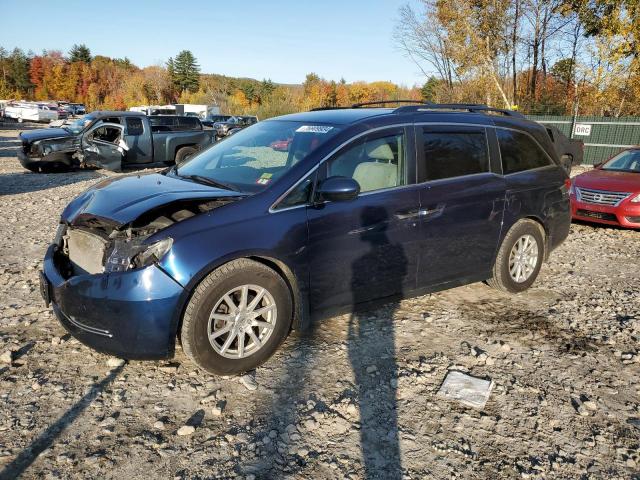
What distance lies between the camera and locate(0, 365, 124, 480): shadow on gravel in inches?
92.9

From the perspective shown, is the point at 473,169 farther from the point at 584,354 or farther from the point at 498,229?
the point at 584,354

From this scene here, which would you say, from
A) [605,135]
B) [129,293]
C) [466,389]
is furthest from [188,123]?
[605,135]

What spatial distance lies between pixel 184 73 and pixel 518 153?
Answer: 334ft

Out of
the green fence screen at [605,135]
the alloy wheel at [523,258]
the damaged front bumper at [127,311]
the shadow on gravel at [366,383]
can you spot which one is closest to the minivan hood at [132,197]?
the damaged front bumper at [127,311]

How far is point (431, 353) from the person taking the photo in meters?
3.69

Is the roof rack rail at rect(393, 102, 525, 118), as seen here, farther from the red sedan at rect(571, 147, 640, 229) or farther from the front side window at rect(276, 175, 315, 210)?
the red sedan at rect(571, 147, 640, 229)

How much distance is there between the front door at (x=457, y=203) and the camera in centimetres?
402

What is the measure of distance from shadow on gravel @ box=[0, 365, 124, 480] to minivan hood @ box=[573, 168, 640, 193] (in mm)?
8114

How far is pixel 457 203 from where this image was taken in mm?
4164

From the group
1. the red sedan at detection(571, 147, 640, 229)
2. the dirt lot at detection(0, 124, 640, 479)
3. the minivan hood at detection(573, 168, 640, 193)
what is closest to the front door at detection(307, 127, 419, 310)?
the dirt lot at detection(0, 124, 640, 479)

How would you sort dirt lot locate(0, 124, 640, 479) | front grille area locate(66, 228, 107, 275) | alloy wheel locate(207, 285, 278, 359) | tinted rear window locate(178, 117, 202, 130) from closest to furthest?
dirt lot locate(0, 124, 640, 479) → alloy wheel locate(207, 285, 278, 359) → front grille area locate(66, 228, 107, 275) → tinted rear window locate(178, 117, 202, 130)

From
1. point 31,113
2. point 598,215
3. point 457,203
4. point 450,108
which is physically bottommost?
point 598,215

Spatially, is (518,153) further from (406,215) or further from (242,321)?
(242,321)

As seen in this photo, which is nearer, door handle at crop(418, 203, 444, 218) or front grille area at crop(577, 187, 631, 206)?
door handle at crop(418, 203, 444, 218)
